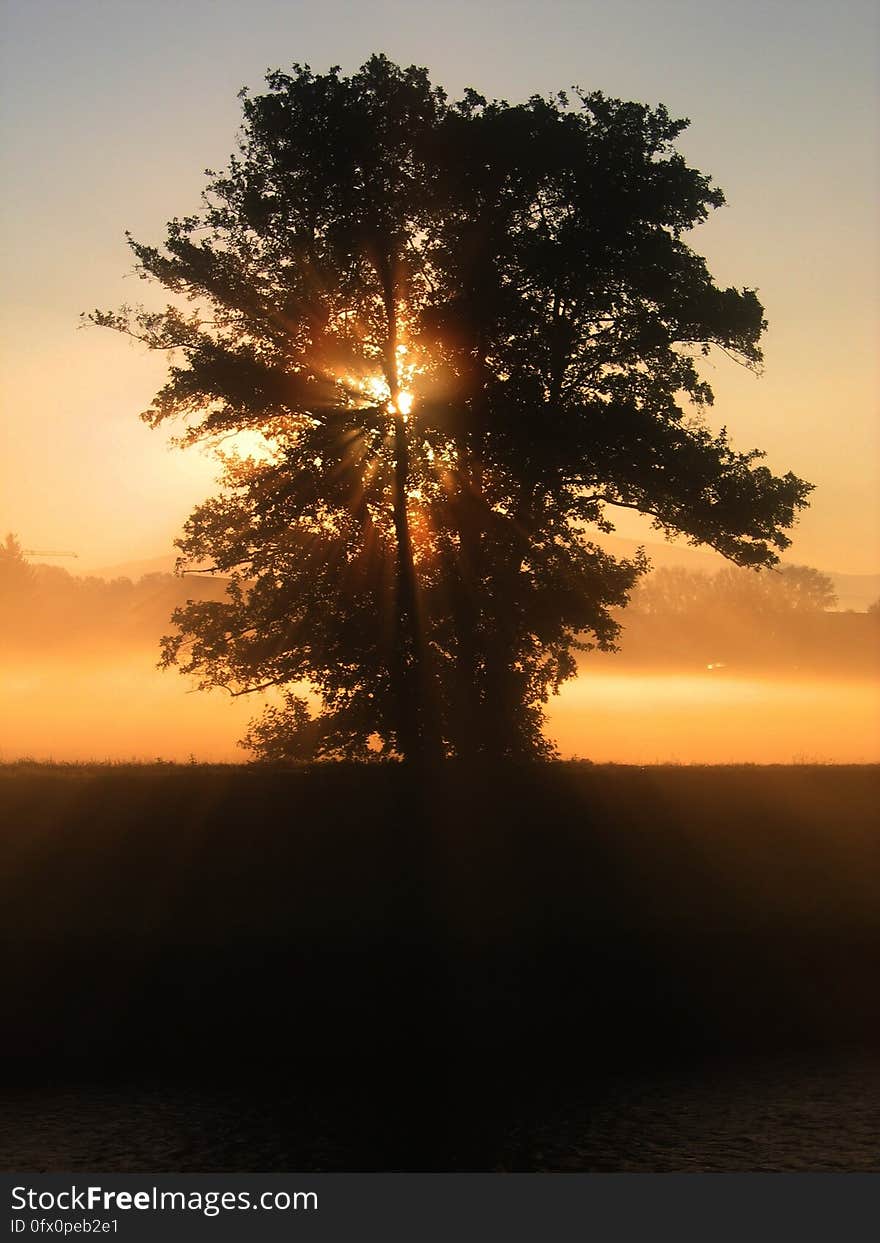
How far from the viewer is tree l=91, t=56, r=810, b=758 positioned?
31141 millimetres

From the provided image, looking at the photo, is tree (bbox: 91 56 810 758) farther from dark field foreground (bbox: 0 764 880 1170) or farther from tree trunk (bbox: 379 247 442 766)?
dark field foreground (bbox: 0 764 880 1170)

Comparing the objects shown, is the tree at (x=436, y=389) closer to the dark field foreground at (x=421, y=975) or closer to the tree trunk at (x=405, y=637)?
the tree trunk at (x=405, y=637)

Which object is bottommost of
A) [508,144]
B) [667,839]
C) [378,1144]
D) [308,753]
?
[378,1144]

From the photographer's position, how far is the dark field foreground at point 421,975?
17.3 metres

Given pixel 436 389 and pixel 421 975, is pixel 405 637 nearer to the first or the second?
pixel 436 389

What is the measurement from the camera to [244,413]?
32.8 meters

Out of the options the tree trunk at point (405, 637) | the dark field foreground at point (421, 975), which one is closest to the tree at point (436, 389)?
the tree trunk at point (405, 637)

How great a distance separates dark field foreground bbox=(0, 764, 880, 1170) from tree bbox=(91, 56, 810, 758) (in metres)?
5.27

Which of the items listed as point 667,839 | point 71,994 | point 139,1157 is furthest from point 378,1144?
point 667,839

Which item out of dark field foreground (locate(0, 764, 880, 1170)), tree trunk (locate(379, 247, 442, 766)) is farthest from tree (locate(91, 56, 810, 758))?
dark field foreground (locate(0, 764, 880, 1170))

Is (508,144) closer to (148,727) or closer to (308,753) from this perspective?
(308,753)

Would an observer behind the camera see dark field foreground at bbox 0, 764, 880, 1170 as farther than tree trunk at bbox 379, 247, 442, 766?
No

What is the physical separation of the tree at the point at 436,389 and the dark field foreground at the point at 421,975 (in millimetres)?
5266

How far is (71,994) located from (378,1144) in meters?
6.59
